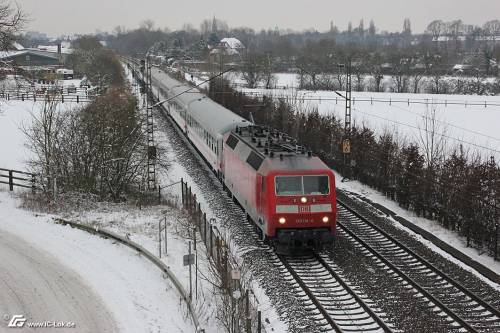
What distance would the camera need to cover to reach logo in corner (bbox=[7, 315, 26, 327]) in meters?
12.7

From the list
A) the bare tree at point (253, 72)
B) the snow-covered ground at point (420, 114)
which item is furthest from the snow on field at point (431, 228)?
the bare tree at point (253, 72)

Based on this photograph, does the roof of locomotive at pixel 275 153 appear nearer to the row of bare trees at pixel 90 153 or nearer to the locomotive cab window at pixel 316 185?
the locomotive cab window at pixel 316 185

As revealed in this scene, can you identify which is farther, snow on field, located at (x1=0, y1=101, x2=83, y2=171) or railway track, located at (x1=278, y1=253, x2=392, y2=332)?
snow on field, located at (x1=0, y1=101, x2=83, y2=171)

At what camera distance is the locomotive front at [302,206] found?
1850 cm

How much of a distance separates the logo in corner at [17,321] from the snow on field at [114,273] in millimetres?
613

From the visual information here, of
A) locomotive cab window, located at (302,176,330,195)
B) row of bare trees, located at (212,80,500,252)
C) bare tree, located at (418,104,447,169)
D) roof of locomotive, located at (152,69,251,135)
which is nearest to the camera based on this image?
locomotive cab window, located at (302,176,330,195)

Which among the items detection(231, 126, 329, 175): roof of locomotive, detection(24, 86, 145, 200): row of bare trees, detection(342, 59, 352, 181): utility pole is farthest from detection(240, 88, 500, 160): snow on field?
detection(24, 86, 145, 200): row of bare trees

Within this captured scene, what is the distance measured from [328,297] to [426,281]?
3.14 meters

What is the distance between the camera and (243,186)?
22.4m

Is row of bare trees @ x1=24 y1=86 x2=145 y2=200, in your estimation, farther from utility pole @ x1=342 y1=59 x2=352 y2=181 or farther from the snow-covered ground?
the snow-covered ground

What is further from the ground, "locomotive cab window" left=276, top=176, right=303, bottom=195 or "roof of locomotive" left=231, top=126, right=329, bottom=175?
"roof of locomotive" left=231, top=126, right=329, bottom=175

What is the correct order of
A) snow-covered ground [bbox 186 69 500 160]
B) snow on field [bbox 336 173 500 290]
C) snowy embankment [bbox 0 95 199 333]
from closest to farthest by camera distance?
1. snowy embankment [bbox 0 95 199 333]
2. snow on field [bbox 336 173 500 290]
3. snow-covered ground [bbox 186 69 500 160]

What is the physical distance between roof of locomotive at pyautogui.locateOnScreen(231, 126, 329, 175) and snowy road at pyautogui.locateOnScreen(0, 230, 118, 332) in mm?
6783

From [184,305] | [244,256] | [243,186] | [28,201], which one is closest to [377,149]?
[243,186]
